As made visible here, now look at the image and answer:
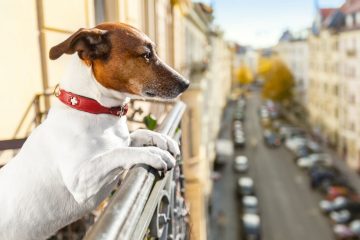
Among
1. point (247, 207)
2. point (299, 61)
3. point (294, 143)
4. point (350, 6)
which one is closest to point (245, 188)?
point (247, 207)

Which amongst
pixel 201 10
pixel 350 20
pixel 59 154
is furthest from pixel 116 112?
pixel 350 20

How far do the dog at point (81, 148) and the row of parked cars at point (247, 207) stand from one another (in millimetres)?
17756

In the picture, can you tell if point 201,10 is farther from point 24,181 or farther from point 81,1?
point 24,181

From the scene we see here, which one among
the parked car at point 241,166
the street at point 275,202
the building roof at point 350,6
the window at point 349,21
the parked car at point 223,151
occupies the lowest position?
the street at point 275,202

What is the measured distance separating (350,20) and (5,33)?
3298cm

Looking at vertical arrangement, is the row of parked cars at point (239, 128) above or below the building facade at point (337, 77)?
below

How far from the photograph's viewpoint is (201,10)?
23.1 meters

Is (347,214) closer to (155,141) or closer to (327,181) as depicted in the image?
(327,181)

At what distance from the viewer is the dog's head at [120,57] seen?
2.21 meters

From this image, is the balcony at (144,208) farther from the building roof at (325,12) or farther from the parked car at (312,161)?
the building roof at (325,12)

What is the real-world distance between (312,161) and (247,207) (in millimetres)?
9663

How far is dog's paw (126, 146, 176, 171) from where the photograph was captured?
6.92ft

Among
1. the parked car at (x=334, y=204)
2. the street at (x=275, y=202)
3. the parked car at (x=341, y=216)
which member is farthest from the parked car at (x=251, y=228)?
the parked car at (x=334, y=204)

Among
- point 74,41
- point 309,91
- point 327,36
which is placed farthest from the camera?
point 309,91
